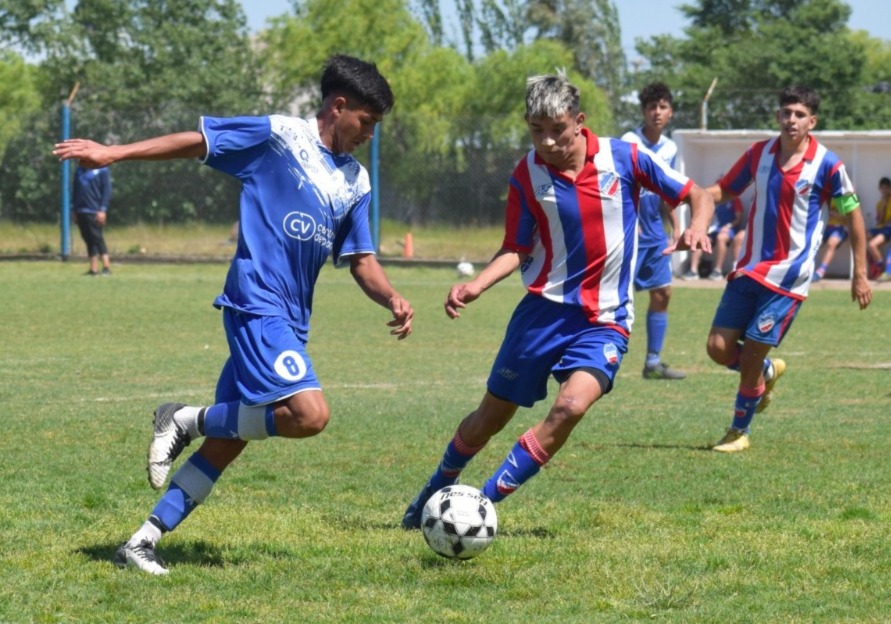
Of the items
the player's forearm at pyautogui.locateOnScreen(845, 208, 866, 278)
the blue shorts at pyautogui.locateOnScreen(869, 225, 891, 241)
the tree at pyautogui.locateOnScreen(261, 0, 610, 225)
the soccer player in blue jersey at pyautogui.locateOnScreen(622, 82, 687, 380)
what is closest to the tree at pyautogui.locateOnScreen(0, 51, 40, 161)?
the tree at pyautogui.locateOnScreen(261, 0, 610, 225)

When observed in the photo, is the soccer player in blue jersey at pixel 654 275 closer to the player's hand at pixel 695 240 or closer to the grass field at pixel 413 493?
the grass field at pixel 413 493

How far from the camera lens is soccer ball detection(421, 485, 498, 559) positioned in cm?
514

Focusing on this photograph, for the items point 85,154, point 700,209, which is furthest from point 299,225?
point 700,209

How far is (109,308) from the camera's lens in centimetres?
1645

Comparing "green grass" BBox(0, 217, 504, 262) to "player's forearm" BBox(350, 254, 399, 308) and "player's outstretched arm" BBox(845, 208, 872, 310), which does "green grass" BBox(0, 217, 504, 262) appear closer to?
"player's outstretched arm" BBox(845, 208, 872, 310)

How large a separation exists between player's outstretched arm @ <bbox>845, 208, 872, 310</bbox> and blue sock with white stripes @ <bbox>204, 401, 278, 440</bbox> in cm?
435

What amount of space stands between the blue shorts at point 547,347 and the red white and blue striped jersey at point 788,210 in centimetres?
250

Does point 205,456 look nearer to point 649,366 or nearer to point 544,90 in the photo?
point 544,90

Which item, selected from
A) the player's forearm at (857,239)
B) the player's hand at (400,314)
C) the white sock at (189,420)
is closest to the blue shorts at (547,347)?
the player's hand at (400,314)

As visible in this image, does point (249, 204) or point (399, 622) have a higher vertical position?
point (249, 204)

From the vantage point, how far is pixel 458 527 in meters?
5.14

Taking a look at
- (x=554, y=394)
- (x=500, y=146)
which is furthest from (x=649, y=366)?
(x=500, y=146)

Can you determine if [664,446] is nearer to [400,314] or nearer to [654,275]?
[400,314]

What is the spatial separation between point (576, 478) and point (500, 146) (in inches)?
787
